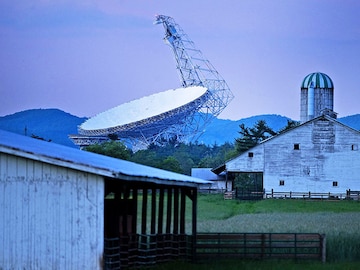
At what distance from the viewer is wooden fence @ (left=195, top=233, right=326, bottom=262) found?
27.0m

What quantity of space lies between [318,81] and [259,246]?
258 ft

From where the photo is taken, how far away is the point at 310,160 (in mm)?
76062

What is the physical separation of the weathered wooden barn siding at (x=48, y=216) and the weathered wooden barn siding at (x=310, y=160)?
184ft

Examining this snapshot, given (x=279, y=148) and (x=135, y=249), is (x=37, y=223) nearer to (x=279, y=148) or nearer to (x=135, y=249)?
(x=135, y=249)

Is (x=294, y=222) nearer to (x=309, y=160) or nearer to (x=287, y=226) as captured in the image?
(x=287, y=226)

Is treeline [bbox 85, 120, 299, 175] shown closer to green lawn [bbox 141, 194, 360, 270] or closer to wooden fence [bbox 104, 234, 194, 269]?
green lawn [bbox 141, 194, 360, 270]

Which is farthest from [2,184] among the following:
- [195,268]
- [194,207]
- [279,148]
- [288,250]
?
[279,148]

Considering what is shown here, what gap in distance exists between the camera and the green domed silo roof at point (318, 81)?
342 ft

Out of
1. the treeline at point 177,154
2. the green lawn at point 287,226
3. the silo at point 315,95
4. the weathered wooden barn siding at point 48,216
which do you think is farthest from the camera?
the silo at point 315,95

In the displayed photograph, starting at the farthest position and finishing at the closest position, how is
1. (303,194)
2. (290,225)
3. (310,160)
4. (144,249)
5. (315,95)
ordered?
(315,95)
(310,160)
(303,194)
(290,225)
(144,249)

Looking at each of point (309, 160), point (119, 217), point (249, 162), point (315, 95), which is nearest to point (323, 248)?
point (119, 217)

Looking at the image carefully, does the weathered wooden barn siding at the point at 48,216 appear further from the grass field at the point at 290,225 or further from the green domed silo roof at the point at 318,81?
the green domed silo roof at the point at 318,81

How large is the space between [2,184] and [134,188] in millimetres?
5897

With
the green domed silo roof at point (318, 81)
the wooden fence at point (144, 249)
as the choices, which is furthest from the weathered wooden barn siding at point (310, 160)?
the wooden fence at point (144, 249)
